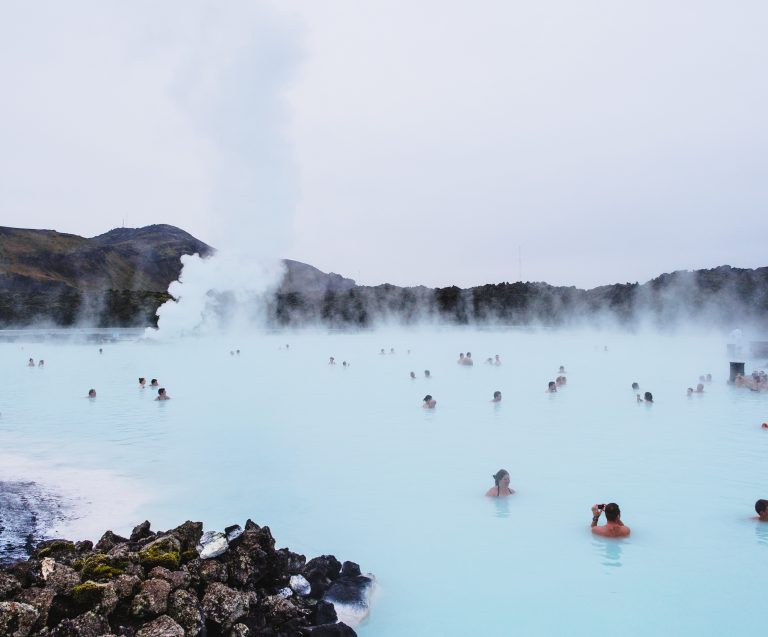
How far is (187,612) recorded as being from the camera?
418 cm

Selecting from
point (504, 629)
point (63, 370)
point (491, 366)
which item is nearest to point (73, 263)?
point (63, 370)

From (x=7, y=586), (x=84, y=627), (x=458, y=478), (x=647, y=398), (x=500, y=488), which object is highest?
(x=647, y=398)

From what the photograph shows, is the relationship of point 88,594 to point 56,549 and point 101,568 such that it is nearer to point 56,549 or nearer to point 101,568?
point 101,568

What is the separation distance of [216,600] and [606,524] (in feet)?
15.1

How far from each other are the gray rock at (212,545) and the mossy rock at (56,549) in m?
1.24

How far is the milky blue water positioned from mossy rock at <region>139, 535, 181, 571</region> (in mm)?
1703

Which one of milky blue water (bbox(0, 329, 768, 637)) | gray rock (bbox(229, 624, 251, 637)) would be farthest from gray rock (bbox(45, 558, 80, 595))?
milky blue water (bbox(0, 329, 768, 637))

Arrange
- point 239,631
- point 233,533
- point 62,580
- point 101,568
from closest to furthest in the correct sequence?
point 239,631 < point 62,580 < point 101,568 < point 233,533

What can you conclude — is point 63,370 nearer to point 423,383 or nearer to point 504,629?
point 423,383

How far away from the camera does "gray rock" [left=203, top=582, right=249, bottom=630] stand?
4.31 m

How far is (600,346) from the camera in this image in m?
35.1

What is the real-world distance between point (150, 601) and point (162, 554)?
743 millimetres

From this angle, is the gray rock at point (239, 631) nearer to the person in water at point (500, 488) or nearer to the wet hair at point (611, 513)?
the wet hair at point (611, 513)

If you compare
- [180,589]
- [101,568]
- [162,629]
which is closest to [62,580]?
[101,568]
